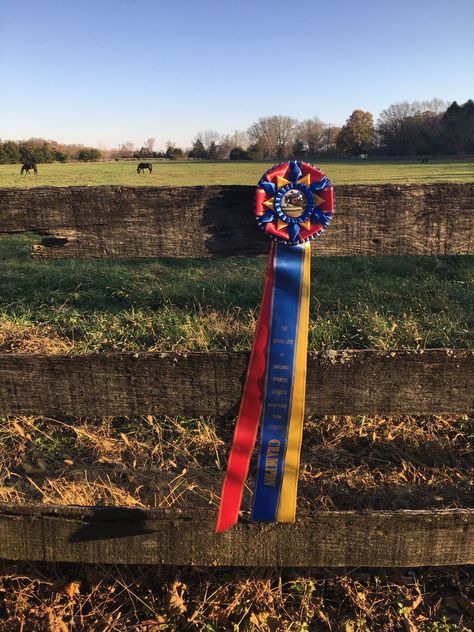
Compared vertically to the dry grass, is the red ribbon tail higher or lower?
higher

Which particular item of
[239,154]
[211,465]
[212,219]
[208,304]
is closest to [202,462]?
[211,465]

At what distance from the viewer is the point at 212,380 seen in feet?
6.48

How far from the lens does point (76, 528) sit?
186 centimetres

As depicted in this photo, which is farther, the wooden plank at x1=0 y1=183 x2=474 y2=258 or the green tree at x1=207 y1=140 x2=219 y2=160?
the green tree at x1=207 y1=140 x2=219 y2=160

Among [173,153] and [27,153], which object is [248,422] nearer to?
[27,153]

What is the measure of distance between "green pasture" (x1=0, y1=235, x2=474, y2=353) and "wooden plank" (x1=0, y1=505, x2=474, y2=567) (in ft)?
7.41

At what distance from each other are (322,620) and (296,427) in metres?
0.85

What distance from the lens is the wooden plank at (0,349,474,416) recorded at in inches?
76.5

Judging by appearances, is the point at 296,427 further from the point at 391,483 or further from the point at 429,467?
the point at 429,467

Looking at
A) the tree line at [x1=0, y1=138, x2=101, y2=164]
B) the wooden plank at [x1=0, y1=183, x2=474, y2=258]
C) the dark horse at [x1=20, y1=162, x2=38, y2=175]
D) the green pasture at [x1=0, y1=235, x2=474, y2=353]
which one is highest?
the tree line at [x1=0, y1=138, x2=101, y2=164]

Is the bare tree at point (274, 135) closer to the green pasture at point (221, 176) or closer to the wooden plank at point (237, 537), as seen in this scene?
the green pasture at point (221, 176)

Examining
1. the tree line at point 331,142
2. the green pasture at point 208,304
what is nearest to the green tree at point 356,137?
the tree line at point 331,142

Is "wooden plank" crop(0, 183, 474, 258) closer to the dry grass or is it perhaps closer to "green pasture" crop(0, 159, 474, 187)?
the dry grass

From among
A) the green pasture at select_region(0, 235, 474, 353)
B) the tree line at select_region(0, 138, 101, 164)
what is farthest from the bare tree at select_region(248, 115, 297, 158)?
the green pasture at select_region(0, 235, 474, 353)
